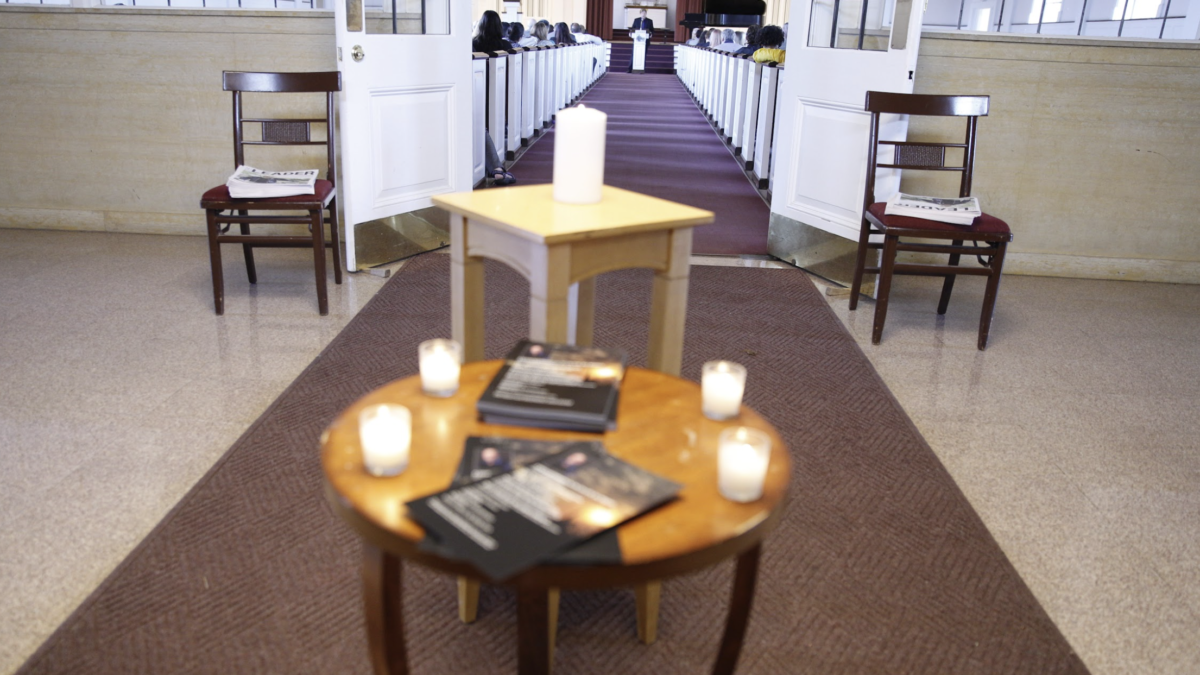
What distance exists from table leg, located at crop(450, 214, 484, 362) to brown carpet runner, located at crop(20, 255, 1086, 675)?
18.4 inches

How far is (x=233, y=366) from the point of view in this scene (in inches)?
106

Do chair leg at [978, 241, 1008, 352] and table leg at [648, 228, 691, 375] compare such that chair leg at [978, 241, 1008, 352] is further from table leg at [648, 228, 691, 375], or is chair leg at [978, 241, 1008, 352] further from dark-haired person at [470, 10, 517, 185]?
dark-haired person at [470, 10, 517, 185]

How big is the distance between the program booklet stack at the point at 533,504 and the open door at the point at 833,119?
2.76 m

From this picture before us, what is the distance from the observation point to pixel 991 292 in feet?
9.91

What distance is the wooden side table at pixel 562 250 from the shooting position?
145 centimetres

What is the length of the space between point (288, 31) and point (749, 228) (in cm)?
247

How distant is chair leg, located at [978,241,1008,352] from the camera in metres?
2.96

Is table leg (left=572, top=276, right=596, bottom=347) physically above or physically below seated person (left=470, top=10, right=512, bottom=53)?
below

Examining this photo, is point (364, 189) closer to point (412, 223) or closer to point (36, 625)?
point (412, 223)

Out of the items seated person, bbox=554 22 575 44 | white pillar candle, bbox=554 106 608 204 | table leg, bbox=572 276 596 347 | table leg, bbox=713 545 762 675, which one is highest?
seated person, bbox=554 22 575 44

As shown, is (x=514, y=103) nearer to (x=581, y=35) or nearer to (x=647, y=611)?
(x=647, y=611)

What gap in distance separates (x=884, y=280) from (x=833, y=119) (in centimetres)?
99

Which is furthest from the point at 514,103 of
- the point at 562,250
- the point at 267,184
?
the point at 562,250

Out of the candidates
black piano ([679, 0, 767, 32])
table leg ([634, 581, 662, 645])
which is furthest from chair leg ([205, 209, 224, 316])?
black piano ([679, 0, 767, 32])
